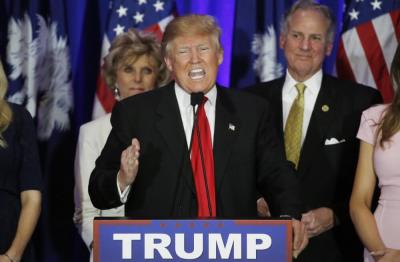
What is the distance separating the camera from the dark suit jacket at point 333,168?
3.43 meters

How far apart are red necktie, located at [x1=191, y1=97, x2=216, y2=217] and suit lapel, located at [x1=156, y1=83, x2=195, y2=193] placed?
0.08 feet

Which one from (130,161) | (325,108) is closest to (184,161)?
(130,161)

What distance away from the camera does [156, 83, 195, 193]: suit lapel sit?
2.62m

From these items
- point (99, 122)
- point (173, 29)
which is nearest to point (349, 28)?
point (99, 122)

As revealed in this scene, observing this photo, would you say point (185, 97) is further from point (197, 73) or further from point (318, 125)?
point (318, 125)

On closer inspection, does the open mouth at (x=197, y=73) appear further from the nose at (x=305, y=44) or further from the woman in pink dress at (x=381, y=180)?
the nose at (x=305, y=44)

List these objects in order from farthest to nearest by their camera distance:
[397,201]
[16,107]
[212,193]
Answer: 1. [16,107]
2. [397,201]
3. [212,193]

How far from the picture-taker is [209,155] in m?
2.67

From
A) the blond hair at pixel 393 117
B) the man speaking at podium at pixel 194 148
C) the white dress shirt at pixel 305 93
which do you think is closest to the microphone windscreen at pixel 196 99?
the man speaking at podium at pixel 194 148

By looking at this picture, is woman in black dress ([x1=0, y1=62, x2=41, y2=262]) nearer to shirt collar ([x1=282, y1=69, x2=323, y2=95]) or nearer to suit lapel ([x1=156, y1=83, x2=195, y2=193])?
suit lapel ([x1=156, y1=83, x2=195, y2=193])

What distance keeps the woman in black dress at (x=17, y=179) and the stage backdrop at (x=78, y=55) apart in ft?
4.83

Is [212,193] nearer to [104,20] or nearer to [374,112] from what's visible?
[374,112]

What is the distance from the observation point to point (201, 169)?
103 inches

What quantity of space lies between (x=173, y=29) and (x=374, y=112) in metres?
0.82
